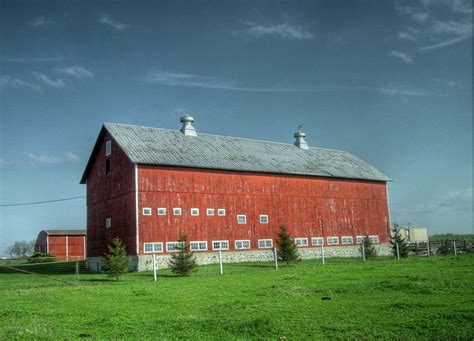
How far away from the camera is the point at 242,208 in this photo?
121 ft

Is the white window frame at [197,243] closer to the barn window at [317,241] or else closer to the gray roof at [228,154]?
the gray roof at [228,154]

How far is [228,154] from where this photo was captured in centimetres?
3928

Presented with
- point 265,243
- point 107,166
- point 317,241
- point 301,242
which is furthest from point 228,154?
point 317,241

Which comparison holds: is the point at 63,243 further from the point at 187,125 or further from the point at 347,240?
the point at 347,240

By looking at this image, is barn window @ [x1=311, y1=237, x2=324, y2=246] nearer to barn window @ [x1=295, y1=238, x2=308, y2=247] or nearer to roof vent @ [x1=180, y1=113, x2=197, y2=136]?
barn window @ [x1=295, y1=238, x2=308, y2=247]

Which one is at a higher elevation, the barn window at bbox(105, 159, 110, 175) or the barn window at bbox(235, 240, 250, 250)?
the barn window at bbox(105, 159, 110, 175)

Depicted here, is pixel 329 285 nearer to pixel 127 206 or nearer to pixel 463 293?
pixel 463 293

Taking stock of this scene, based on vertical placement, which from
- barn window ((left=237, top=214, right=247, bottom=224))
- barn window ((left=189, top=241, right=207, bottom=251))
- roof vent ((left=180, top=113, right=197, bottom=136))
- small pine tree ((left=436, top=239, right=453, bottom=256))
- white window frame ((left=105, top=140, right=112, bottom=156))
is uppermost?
roof vent ((left=180, top=113, right=197, bottom=136))

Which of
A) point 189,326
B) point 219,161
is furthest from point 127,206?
point 189,326

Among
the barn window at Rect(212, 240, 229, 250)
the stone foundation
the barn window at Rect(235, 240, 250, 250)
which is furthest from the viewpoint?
the barn window at Rect(235, 240, 250, 250)

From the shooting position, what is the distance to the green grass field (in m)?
8.82

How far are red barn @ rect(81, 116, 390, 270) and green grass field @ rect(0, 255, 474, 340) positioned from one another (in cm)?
1629

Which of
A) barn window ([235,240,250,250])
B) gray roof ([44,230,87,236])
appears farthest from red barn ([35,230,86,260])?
barn window ([235,240,250,250])

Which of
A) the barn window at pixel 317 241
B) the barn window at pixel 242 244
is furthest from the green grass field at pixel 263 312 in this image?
the barn window at pixel 317 241
